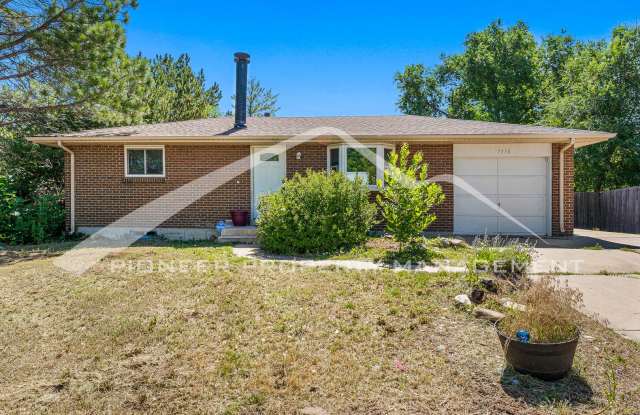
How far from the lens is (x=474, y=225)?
11.7 metres

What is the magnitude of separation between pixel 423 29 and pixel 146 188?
17.5 metres

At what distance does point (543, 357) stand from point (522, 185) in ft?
29.9

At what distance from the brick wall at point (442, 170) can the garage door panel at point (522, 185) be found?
4.64 feet

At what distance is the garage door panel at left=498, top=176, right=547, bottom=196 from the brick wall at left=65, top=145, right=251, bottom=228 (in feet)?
23.0

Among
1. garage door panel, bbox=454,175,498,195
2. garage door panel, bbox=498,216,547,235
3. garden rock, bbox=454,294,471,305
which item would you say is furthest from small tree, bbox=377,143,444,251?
garage door panel, bbox=498,216,547,235

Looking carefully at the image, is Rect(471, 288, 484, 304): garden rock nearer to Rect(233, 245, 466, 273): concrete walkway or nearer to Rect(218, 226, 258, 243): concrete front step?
Rect(233, 245, 466, 273): concrete walkway

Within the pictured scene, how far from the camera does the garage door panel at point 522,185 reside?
11.5 metres

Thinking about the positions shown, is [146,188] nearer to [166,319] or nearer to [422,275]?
[166,319]

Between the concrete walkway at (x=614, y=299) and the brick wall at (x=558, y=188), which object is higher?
the brick wall at (x=558, y=188)

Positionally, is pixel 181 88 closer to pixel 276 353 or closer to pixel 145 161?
pixel 145 161

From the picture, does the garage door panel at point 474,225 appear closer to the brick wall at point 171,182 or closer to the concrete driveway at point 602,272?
the concrete driveway at point 602,272

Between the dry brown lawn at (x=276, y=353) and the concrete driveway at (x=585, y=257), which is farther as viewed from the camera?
the concrete driveway at (x=585, y=257)

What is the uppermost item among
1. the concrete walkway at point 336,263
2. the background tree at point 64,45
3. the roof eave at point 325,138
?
the background tree at point 64,45

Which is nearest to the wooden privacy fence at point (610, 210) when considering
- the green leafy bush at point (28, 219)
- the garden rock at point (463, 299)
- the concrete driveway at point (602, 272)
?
the concrete driveway at point (602, 272)
